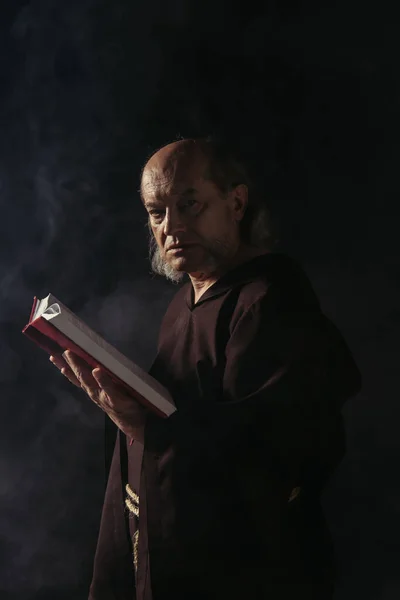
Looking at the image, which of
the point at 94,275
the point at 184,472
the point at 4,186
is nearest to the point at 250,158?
the point at 94,275

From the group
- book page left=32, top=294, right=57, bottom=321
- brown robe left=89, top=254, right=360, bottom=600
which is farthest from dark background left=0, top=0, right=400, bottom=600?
book page left=32, top=294, right=57, bottom=321

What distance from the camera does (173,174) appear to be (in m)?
1.34

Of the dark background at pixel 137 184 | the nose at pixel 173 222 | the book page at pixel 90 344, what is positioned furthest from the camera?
the dark background at pixel 137 184

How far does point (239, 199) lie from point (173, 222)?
17cm

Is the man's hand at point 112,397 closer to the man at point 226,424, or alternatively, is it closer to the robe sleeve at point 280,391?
the man at point 226,424

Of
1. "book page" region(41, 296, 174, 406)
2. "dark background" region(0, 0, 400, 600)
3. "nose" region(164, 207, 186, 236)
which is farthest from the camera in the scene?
"dark background" region(0, 0, 400, 600)

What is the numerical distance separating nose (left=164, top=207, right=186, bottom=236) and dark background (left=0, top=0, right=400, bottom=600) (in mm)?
323

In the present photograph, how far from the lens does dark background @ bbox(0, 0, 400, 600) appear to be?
156cm

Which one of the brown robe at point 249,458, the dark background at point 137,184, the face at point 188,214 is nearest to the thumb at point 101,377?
the brown robe at point 249,458

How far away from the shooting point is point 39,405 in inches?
68.9

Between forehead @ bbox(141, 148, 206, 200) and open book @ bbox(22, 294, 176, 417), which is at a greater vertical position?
forehead @ bbox(141, 148, 206, 200)

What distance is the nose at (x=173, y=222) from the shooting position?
134 cm

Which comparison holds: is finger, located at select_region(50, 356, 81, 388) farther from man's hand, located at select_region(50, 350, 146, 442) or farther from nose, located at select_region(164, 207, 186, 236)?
nose, located at select_region(164, 207, 186, 236)

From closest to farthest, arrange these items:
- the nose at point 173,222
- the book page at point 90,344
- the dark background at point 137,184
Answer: the book page at point 90,344 → the nose at point 173,222 → the dark background at point 137,184
